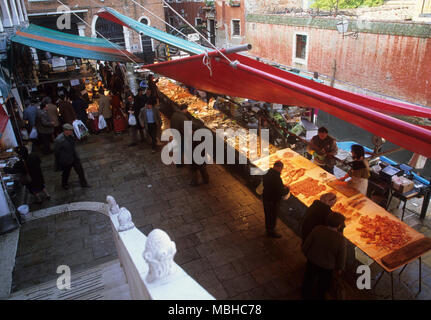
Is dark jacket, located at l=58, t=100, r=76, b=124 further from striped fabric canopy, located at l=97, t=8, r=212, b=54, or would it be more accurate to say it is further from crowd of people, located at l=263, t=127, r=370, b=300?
crowd of people, located at l=263, t=127, r=370, b=300

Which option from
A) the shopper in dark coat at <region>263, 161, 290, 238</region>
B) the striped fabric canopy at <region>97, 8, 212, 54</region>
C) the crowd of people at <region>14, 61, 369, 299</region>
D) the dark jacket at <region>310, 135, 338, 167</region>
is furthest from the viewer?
the striped fabric canopy at <region>97, 8, 212, 54</region>

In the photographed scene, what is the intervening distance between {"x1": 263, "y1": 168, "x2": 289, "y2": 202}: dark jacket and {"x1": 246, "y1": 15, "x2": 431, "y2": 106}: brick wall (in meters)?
13.1

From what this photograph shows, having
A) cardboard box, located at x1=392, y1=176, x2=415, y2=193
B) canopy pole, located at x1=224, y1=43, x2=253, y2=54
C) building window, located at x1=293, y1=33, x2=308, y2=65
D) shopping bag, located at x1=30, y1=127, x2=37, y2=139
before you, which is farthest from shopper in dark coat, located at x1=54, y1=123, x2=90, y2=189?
building window, located at x1=293, y1=33, x2=308, y2=65

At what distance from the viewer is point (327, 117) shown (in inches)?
709

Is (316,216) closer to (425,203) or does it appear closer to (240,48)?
(240,48)

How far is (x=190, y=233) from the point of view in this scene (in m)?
5.84

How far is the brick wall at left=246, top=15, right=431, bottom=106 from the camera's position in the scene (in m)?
14.5

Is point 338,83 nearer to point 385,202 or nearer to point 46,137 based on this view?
point 385,202

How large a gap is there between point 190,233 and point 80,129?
5.99 meters

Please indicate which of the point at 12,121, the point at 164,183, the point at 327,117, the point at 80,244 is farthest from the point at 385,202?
the point at 327,117

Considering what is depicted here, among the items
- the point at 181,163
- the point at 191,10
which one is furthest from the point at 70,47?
the point at 191,10

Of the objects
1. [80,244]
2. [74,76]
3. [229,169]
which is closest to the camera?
[80,244]
